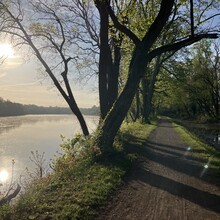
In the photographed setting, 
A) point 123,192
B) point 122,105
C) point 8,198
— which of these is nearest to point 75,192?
point 123,192

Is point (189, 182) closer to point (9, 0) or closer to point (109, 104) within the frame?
point (109, 104)

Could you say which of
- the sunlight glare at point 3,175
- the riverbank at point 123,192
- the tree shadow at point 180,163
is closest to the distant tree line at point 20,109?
the sunlight glare at point 3,175

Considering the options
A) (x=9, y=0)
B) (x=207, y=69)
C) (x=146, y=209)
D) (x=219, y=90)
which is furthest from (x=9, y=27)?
(x=219, y=90)

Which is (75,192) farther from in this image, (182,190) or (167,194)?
(182,190)

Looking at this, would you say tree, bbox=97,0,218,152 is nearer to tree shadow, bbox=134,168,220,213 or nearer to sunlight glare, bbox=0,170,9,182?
tree shadow, bbox=134,168,220,213

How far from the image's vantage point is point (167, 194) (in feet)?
23.0

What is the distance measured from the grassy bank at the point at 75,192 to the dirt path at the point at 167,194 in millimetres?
369

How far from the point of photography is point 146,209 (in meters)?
6.00

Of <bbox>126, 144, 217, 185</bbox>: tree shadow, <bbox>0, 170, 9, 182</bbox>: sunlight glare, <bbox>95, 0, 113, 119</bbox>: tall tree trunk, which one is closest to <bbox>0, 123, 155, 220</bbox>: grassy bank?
<bbox>126, 144, 217, 185</bbox>: tree shadow

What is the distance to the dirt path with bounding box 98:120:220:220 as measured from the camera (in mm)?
5805

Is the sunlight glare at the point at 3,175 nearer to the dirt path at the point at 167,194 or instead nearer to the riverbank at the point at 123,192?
the riverbank at the point at 123,192

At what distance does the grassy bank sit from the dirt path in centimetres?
37

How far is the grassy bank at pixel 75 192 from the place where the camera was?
5.63m

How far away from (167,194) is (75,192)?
7.37 ft
